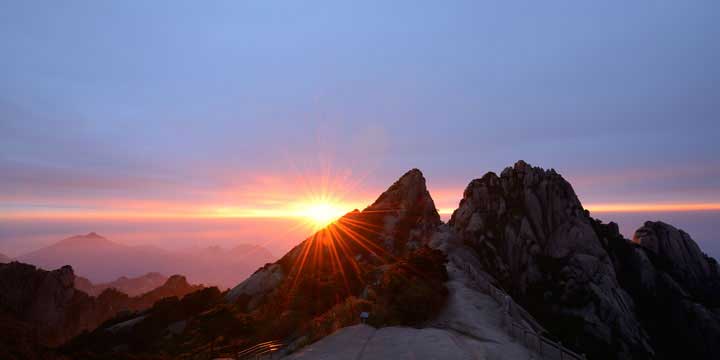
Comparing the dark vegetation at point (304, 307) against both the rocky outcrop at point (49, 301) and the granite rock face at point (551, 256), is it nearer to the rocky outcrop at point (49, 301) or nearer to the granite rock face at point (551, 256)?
the granite rock face at point (551, 256)

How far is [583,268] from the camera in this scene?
61312 millimetres

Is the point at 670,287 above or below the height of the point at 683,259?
below

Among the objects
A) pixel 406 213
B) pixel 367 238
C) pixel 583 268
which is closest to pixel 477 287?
pixel 367 238

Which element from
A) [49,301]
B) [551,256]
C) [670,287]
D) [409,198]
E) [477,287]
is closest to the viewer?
→ [477,287]

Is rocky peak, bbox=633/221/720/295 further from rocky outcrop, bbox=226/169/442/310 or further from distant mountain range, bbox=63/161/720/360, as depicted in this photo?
rocky outcrop, bbox=226/169/442/310

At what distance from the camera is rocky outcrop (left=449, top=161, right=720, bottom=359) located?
176 feet

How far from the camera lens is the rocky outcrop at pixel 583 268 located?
53.8 m

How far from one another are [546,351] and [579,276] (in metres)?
51.1

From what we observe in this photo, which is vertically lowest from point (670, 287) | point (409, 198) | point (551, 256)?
point (670, 287)

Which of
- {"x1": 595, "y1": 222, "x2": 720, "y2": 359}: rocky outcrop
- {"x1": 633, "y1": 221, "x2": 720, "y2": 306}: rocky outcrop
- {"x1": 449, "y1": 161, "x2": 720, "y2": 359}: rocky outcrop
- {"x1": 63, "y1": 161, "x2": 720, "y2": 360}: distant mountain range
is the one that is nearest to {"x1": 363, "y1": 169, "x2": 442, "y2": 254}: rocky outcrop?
{"x1": 63, "y1": 161, "x2": 720, "y2": 360}: distant mountain range

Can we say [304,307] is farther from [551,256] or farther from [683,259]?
[683,259]

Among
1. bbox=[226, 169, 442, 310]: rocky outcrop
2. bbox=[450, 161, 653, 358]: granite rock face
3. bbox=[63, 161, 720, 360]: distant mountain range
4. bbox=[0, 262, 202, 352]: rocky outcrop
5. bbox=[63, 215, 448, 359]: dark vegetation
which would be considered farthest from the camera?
bbox=[0, 262, 202, 352]: rocky outcrop

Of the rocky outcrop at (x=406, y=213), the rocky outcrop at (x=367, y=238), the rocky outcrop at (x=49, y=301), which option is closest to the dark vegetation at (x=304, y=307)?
the rocky outcrop at (x=367, y=238)

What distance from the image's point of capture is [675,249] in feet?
251
